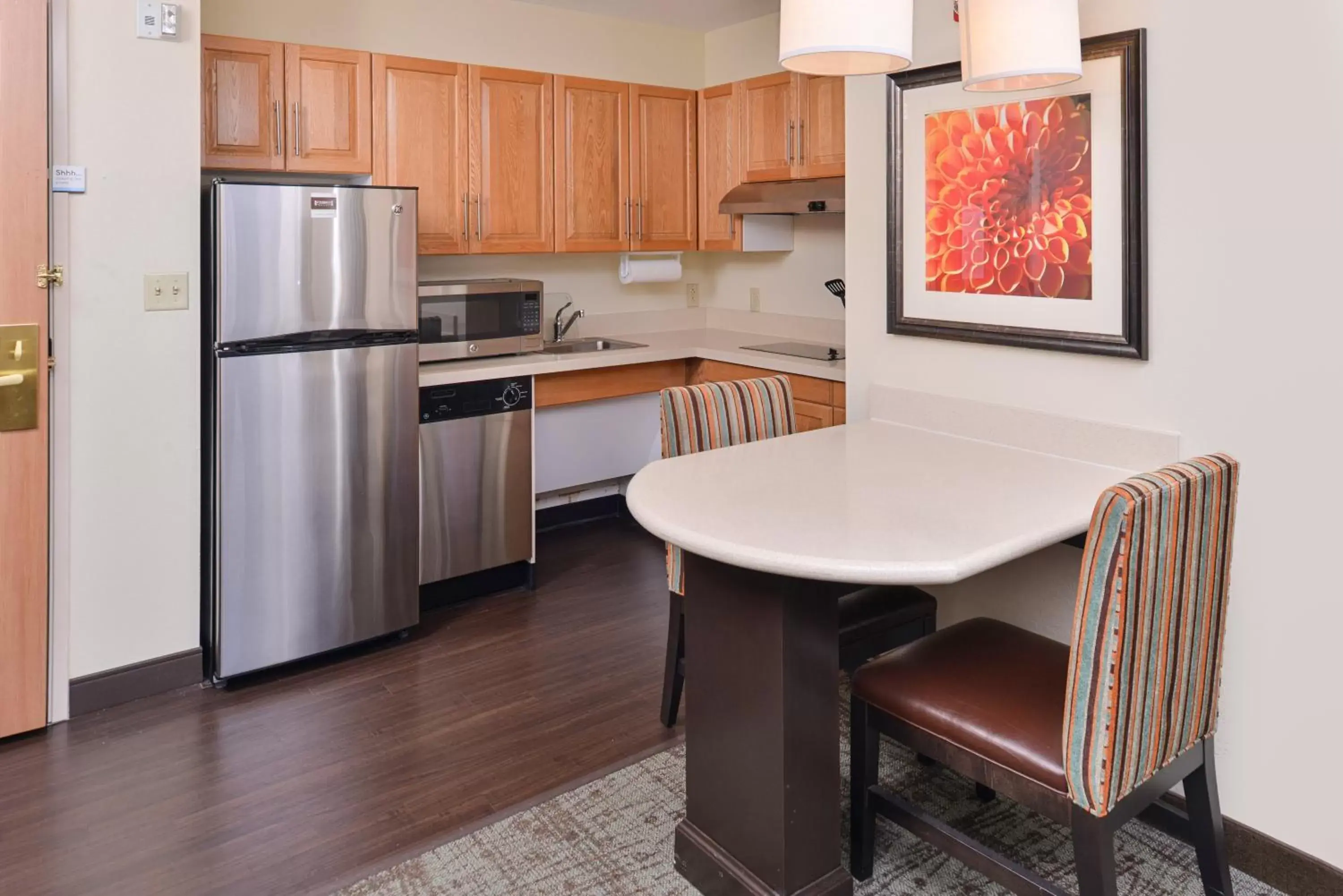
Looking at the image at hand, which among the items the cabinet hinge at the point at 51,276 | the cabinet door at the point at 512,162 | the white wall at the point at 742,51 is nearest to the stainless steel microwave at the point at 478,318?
the cabinet door at the point at 512,162

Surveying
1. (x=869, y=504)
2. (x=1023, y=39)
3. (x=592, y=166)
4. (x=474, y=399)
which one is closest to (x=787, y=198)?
(x=592, y=166)

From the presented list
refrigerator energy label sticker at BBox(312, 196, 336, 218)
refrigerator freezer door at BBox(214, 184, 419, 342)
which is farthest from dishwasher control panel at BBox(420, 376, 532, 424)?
refrigerator energy label sticker at BBox(312, 196, 336, 218)

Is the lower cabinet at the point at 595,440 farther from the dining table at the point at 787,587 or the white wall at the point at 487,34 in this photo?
the dining table at the point at 787,587

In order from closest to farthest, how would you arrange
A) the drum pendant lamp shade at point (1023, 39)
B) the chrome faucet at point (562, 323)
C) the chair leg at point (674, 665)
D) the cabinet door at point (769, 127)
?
the drum pendant lamp shade at point (1023, 39) → the chair leg at point (674, 665) → the cabinet door at point (769, 127) → the chrome faucet at point (562, 323)

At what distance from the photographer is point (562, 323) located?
459 cm

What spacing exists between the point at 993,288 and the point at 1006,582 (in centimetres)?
75

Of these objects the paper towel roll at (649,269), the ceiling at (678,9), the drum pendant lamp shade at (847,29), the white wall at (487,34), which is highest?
the ceiling at (678,9)

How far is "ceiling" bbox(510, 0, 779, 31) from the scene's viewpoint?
4.12 meters

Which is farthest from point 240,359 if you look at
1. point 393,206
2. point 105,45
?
point 105,45

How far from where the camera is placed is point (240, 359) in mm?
2848

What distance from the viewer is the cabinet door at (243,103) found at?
3217 mm

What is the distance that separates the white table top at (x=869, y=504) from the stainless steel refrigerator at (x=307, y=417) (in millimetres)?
1360

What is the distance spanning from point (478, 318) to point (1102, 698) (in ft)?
9.43

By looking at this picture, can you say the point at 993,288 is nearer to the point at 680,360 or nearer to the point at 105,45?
the point at 680,360
